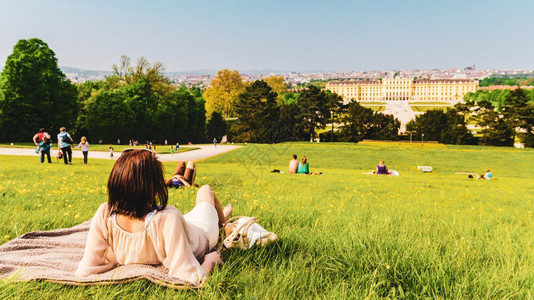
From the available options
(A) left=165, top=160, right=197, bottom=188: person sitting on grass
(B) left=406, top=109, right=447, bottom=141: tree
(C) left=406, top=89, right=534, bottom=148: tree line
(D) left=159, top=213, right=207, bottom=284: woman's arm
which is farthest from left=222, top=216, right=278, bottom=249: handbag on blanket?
(B) left=406, top=109, right=447, bottom=141: tree

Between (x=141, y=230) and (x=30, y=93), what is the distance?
42224mm

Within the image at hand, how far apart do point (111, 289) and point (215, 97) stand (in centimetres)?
6806

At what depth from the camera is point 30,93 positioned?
37.8 meters

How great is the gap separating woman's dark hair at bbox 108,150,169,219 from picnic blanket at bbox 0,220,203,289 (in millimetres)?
468

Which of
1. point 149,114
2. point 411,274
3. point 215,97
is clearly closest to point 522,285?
point 411,274

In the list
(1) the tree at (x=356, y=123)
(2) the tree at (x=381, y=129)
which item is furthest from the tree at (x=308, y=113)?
(2) the tree at (x=381, y=129)

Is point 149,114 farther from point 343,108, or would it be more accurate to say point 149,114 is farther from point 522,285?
point 522,285

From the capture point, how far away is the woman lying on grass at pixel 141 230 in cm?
279

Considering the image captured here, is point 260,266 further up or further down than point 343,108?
further down

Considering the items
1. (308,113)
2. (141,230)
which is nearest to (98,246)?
(141,230)

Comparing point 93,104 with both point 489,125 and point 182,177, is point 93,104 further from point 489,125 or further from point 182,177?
point 489,125

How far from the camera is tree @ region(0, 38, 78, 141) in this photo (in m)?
36.8

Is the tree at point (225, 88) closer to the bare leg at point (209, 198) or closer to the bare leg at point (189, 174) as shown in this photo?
the bare leg at point (189, 174)

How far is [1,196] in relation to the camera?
6.24m
